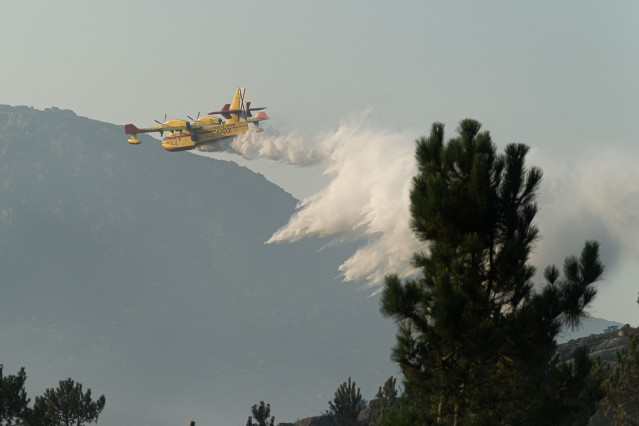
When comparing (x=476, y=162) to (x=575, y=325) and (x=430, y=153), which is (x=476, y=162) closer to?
(x=430, y=153)

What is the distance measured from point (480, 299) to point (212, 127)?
68.4m

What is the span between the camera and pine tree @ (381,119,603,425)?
63.7ft

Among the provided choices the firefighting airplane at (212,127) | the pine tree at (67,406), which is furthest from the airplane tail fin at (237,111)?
the pine tree at (67,406)

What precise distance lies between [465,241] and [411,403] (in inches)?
168

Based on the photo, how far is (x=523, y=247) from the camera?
784 inches

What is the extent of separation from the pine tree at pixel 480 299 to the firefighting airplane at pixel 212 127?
64532mm

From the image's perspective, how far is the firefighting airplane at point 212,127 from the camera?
279 feet

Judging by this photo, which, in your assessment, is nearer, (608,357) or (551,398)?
(551,398)

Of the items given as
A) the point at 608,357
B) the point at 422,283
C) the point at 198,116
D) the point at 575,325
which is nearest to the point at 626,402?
the point at 575,325

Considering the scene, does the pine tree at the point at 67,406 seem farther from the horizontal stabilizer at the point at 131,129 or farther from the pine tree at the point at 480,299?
the horizontal stabilizer at the point at 131,129

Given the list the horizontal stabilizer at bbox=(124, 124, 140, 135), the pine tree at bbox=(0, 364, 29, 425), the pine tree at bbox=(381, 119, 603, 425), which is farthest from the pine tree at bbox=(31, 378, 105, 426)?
the horizontal stabilizer at bbox=(124, 124, 140, 135)

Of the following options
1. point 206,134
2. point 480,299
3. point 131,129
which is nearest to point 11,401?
point 480,299

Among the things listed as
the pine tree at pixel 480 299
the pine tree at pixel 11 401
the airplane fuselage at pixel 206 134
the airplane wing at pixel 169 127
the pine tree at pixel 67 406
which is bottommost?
the pine tree at pixel 480 299

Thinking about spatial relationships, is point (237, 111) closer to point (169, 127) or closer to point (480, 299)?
point (169, 127)
